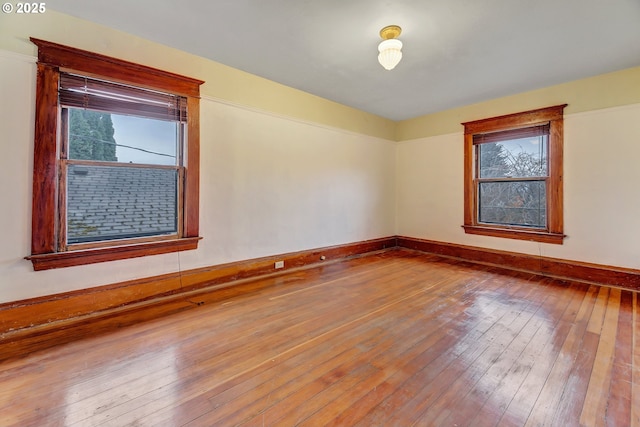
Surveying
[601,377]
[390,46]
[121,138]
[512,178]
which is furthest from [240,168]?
[512,178]

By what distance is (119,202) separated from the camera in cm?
287

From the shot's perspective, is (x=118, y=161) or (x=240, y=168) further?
(x=240, y=168)

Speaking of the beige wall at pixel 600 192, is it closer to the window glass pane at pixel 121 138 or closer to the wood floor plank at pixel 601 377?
the wood floor plank at pixel 601 377

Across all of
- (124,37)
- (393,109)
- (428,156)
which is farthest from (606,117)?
(124,37)

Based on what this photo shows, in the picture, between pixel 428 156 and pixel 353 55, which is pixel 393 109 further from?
pixel 353 55

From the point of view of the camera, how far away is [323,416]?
4.78 ft

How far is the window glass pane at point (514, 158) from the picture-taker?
13.9 feet

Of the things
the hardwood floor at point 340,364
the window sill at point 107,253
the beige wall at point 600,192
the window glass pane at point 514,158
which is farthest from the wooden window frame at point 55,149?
the beige wall at point 600,192

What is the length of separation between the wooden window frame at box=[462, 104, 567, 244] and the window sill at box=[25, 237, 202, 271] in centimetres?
447

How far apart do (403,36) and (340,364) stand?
9.94ft

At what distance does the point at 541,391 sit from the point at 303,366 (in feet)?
4.77

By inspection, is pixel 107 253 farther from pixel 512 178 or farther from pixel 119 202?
pixel 512 178

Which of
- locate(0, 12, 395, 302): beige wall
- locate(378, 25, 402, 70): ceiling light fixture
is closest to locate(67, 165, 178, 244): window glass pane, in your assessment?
locate(0, 12, 395, 302): beige wall

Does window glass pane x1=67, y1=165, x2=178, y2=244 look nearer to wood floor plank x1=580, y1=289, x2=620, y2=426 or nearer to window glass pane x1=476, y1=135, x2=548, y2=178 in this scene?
wood floor plank x1=580, y1=289, x2=620, y2=426
